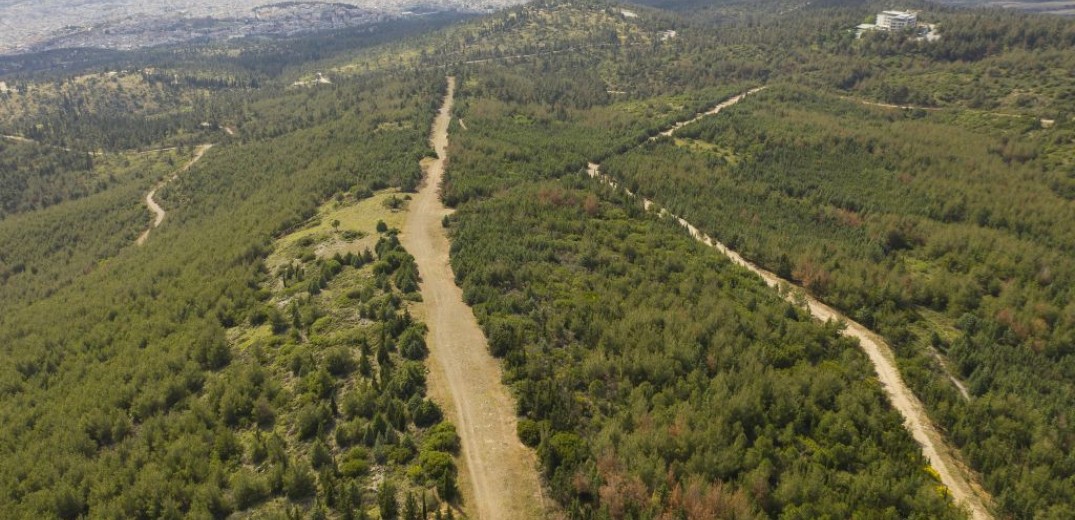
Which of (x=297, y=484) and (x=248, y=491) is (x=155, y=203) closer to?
(x=248, y=491)

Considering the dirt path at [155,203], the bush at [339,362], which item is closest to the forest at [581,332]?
the bush at [339,362]

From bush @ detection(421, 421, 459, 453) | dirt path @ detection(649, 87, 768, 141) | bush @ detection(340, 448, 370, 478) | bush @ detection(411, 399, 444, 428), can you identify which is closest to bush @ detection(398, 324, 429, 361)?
bush @ detection(411, 399, 444, 428)

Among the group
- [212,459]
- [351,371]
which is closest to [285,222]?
[351,371]

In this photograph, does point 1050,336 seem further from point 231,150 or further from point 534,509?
point 231,150

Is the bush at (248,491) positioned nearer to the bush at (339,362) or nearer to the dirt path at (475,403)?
the bush at (339,362)

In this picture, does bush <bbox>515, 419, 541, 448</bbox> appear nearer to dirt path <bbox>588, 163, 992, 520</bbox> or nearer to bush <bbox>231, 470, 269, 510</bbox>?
bush <bbox>231, 470, 269, 510</bbox>
